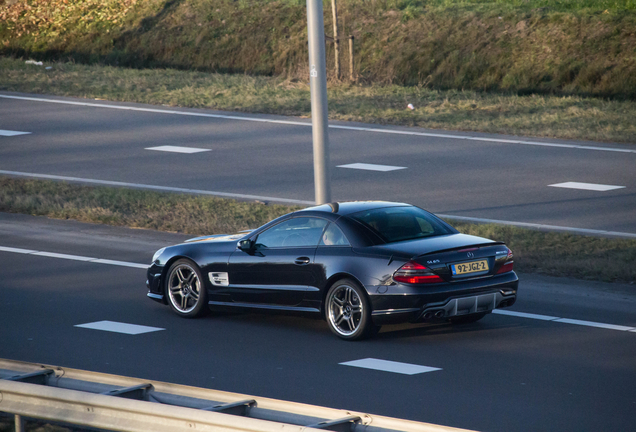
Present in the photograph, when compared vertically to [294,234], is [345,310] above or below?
below

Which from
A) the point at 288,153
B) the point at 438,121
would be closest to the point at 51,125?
the point at 288,153

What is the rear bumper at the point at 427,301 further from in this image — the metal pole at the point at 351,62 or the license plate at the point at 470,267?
the metal pole at the point at 351,62

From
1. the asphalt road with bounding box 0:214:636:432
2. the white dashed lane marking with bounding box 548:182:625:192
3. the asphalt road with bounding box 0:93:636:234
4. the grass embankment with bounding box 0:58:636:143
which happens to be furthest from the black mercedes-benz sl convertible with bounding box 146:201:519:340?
the grass embankment with bounding box 0:58:636:143

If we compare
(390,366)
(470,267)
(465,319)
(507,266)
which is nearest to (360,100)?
(465,319)

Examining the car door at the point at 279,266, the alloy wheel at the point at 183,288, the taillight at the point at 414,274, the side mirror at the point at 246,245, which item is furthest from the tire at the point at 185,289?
the taillight at the point at 414,274

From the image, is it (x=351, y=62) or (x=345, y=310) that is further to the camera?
(x=351, y=62)

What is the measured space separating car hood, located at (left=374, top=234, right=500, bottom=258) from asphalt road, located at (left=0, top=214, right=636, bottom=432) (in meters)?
0.93

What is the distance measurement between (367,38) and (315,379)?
27.0 meters

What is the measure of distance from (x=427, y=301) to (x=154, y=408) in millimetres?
4897

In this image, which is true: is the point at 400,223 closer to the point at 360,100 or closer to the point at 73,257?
the point at 73,257

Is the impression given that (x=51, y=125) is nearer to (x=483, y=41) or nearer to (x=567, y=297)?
(x=483, y=41)

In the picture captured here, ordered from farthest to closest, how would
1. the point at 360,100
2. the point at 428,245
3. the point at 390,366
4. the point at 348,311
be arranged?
1. the point at 360,100
2. the point at 348,311
3. the point at 428,245
4. the point at 390,366

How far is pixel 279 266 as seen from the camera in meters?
11.9

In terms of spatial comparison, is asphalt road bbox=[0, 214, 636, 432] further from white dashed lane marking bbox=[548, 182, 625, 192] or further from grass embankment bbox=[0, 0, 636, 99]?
grass embankment bbox=[0, 0, 636, 99]
